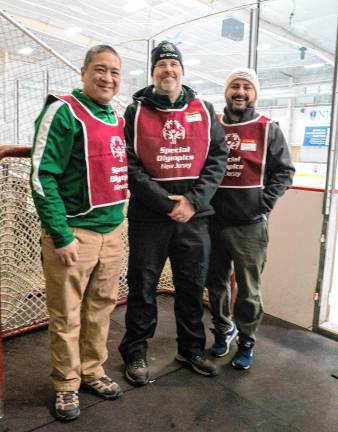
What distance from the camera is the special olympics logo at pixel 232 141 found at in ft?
7.10

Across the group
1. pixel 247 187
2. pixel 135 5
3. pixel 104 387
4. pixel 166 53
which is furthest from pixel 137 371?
pixel 135 5

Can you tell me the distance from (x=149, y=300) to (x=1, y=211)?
1037mm

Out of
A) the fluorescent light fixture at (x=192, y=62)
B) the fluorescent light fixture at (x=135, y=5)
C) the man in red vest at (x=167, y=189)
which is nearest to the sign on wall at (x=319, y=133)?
the man in red vest at (x=167, y=189)

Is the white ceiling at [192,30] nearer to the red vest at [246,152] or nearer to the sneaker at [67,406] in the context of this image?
the red vest at [246,152]

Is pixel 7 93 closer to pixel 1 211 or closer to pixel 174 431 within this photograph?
pixel 1 211

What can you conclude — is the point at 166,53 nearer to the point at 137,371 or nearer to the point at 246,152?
the point at 246,152

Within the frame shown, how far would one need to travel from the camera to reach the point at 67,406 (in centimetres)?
182

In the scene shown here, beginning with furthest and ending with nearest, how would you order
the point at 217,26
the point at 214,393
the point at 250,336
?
the point at 217,26, the point at 250,336, the point at 214,393

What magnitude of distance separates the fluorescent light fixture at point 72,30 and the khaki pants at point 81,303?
241 inches

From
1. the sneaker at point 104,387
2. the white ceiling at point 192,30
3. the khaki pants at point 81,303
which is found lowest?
the sneaker at point 104,387

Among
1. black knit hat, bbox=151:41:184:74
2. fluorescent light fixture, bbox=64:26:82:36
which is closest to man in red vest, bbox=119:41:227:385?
black knit hat, bbox=151:41:184:74

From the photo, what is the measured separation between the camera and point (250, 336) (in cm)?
232

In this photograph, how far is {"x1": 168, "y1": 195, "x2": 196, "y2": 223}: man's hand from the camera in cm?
195

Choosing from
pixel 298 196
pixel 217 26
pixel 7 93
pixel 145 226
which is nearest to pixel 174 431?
pixel 145 226
